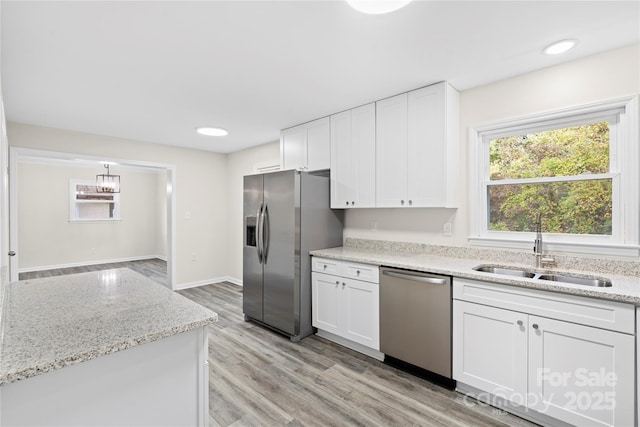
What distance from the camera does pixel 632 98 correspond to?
204 cm

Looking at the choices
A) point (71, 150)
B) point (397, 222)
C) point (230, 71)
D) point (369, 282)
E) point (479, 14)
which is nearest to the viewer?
point (479, 14)

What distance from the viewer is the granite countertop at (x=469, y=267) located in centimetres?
169

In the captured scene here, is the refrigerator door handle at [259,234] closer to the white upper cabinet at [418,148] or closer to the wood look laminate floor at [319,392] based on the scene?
the wood look laminate floor at [319,392]

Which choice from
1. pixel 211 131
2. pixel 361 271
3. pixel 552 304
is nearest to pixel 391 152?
pixel 361 271

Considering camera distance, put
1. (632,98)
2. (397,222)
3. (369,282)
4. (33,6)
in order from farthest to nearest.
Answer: (397,222) → (369,282) → (632,98) → (33,6)

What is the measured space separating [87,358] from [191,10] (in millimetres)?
1738

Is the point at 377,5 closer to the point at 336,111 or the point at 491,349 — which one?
the point at 336,111

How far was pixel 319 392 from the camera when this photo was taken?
2.27 metres

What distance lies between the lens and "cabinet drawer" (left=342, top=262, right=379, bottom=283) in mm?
2718

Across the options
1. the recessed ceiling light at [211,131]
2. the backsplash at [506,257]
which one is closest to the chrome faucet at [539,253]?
the backsplash at [506,257]

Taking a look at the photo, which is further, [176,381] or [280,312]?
[280,312]

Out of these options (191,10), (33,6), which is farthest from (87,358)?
(33,6)

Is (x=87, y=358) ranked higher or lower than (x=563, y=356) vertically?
higher

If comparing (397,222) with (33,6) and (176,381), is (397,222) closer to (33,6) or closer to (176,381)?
(176,381)
